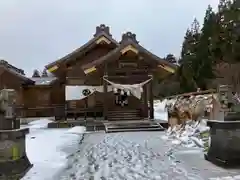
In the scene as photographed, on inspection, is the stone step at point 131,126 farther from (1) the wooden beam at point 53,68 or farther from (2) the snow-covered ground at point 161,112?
(2) the snow-covered ground at point 161,112

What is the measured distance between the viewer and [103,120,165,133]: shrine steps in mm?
16680

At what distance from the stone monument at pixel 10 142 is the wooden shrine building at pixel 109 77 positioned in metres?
12.2

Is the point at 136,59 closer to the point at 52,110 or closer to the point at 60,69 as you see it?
the point at 60,69

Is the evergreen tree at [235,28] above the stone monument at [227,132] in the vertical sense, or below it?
above

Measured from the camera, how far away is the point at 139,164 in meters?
7.91

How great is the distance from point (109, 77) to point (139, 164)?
12.2 meters

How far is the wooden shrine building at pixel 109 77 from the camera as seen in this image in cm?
1941

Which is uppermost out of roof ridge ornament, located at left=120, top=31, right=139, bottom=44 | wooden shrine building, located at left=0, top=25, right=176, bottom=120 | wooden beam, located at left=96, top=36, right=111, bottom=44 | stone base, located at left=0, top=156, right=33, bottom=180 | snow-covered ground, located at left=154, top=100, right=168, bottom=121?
wooden beam, located at left=96, top=36, right=111, bottom=44

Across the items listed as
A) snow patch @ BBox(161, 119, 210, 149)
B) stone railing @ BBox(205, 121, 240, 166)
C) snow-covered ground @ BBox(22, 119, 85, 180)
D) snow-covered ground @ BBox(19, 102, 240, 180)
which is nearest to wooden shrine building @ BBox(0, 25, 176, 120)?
snow patch @ BBox(161, 119, 210, 149)

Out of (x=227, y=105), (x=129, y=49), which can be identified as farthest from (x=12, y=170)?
(x=129, y=49)

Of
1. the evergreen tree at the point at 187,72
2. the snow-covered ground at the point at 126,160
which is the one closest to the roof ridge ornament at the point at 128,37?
the snow-covered ground at the point at 126,160

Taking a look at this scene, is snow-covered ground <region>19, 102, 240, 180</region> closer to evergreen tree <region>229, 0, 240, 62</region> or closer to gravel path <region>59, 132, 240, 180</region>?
gravel path <region>59, 132, 240, 180</region>

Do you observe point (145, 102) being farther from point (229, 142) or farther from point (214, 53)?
point (229, 142)

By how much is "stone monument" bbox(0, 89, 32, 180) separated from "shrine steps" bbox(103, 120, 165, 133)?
9.48 meters
